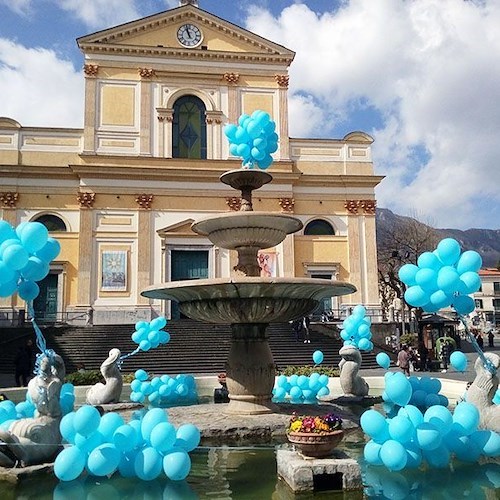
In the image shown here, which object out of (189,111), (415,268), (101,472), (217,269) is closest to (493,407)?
(415,268)

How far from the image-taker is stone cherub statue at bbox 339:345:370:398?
453 inches

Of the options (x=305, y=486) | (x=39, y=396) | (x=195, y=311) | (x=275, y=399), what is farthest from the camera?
(x=275, y=399)

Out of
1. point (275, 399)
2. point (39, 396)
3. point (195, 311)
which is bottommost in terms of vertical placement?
point (275, 399)

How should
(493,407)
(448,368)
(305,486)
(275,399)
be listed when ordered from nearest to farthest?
(305,486), (493,407), (275,399), (448,368)

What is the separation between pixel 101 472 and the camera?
5617mm

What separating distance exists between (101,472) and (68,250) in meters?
25.0

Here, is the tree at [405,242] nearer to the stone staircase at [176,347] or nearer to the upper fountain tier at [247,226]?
the stone staircase at [176,347]

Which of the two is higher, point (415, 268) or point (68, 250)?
point (68, 250)

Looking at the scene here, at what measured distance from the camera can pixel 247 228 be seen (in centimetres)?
935

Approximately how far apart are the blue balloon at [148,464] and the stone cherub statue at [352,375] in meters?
6.35

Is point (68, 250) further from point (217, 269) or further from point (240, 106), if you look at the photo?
point (240, 106)

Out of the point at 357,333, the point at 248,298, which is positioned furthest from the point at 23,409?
the point at 357,333

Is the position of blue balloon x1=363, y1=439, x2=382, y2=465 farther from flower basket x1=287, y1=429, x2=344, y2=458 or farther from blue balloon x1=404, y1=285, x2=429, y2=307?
blue balloon x1=404, y1=285, x2=429, y2=307

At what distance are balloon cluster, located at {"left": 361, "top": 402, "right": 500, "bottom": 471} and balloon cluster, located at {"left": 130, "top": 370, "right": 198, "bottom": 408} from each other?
7.01m
